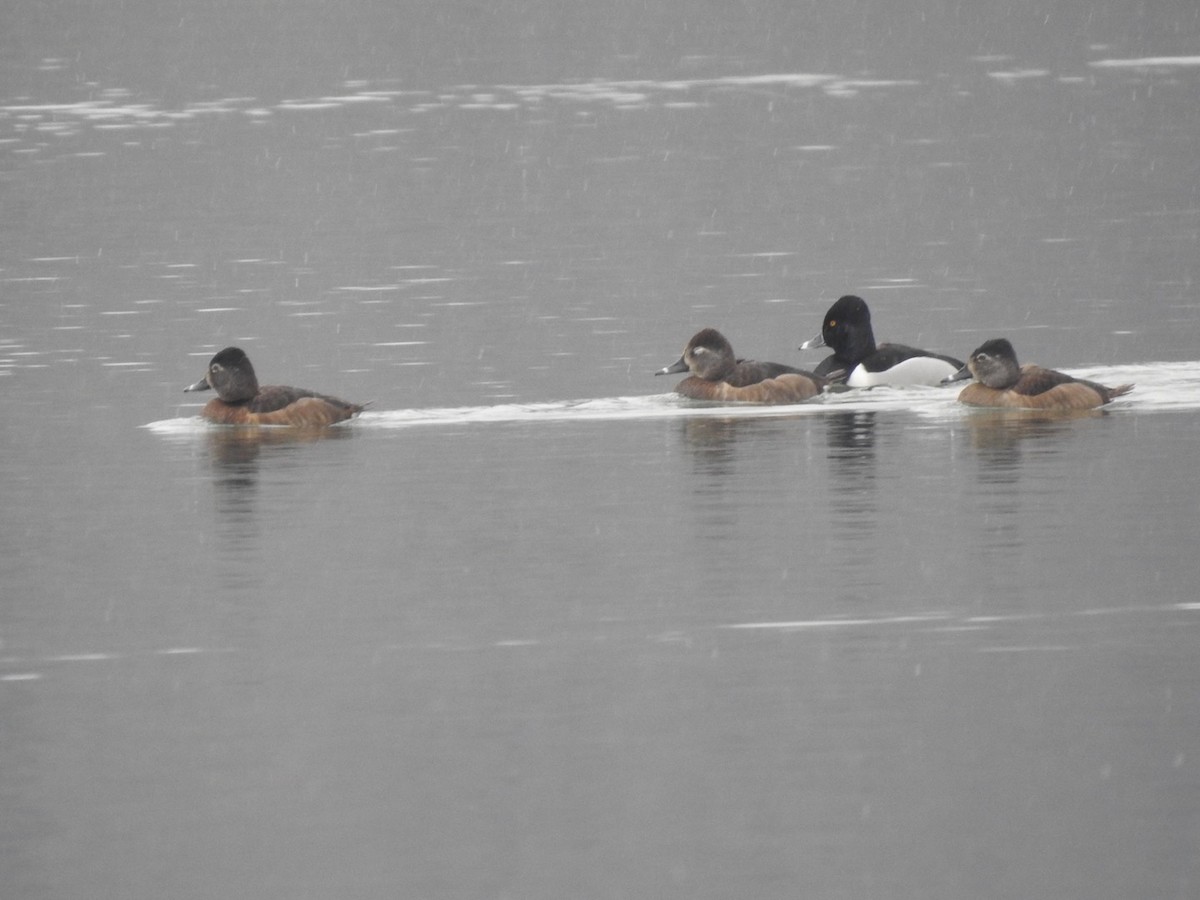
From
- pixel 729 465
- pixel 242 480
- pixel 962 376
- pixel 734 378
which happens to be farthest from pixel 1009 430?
pixel 242 480

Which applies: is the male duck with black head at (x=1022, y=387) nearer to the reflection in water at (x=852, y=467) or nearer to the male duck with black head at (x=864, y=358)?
the reflection in water at (x=852, y=467)

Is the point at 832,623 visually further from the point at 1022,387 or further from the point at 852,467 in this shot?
the point at 1022,387

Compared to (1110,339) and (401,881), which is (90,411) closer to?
(1110,339)

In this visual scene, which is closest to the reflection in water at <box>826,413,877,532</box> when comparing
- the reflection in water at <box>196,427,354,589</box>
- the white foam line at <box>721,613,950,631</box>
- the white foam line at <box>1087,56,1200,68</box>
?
the white foam line at <box>721,613,950,631</box>

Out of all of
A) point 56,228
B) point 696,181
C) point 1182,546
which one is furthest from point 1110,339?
point 696,181

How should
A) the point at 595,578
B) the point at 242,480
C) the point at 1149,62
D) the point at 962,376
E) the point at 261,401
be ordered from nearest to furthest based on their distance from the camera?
1. the point at 595,578
2. the point at 242,480
3. the point at 261,401
4. the point at 962,376
5. the point at 1149,62

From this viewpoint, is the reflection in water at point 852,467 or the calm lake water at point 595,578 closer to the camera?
the calm lake water at point 595,578

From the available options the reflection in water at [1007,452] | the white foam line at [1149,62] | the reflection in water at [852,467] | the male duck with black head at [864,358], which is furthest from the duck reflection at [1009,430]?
the white foam line at [1149,62]

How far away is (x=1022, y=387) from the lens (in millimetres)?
21219

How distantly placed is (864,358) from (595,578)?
390 inches

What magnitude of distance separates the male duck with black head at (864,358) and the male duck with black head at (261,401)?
4882mm

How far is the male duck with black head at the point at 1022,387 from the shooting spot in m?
21.2

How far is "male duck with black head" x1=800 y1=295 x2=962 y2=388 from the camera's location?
23.3 meters

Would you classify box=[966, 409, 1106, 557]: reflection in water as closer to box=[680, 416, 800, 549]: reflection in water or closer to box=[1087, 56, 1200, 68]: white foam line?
box=[680, 416, 800, 549]: reflection in water
